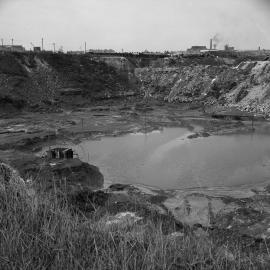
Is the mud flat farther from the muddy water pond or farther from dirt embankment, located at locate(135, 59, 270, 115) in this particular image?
dirt embankment, located at locate(135, 59, 270, 115)

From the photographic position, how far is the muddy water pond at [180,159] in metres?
13.4

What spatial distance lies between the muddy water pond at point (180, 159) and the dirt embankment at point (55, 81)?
9994 mm

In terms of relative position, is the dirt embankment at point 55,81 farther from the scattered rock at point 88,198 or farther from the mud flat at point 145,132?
the scattered rock at point 88,198

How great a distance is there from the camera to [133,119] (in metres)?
24.5

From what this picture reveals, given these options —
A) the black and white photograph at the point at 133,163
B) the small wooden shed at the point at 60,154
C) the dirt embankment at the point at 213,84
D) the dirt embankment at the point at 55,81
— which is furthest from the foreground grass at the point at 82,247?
the dirt embankment at the point at 213,84

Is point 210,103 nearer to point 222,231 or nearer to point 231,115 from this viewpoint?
point 231,115

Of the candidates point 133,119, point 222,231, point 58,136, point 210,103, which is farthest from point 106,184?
point 210,103

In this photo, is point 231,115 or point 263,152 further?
point 231,115

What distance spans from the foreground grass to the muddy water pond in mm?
8096

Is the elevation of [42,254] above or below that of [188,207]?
above

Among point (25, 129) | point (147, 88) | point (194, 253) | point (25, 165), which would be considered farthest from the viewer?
point (147, 88)

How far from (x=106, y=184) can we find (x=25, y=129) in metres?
9.43

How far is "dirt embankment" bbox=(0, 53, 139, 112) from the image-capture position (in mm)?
27781

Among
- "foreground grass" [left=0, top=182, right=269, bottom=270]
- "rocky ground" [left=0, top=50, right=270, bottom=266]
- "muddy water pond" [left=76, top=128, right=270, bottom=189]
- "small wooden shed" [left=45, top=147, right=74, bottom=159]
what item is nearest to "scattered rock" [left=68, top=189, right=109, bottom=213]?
"rocky ground" [left=0, top=50, right=270, bottom=266]
